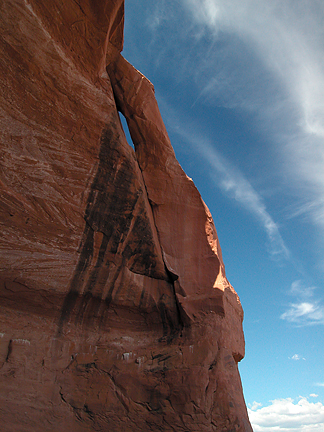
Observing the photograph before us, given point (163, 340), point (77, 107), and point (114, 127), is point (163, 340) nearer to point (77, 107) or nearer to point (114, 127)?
point (114, 127)

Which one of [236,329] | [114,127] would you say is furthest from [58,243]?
[236,329]

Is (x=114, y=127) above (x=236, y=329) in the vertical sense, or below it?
above

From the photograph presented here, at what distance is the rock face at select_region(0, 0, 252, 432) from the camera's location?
7887mm

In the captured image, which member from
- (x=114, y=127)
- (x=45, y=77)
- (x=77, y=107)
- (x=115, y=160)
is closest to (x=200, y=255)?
(x=115, y=160)

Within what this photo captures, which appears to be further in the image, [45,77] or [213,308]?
[213,308]

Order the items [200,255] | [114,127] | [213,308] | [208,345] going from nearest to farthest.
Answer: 1. [114,127]
2. [208,345]
3. [213,308]
4. [200,255]

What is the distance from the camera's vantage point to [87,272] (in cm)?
930

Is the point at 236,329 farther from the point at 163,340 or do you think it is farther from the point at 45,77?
the point at 45,77

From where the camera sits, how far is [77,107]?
8562mm

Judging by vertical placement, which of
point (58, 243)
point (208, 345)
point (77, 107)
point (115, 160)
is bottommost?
point (208, 345)

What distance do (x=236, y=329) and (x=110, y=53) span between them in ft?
36.9

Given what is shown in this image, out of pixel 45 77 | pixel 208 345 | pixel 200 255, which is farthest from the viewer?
pixel 200 255

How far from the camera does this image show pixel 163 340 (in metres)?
10.3

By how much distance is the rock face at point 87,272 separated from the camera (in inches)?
311
